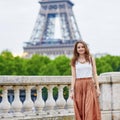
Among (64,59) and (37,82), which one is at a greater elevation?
(64,59)

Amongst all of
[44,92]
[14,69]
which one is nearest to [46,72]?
[14,69]

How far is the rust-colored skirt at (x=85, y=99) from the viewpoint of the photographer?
11820 millimetres

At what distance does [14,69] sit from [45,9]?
223ft

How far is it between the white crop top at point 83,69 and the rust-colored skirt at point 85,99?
0.28ft

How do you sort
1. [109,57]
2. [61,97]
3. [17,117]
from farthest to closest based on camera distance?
[109,57] < [61,97] < [17,117]

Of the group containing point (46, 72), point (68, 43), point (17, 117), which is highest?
point (68, 43)

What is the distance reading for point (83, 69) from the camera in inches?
466

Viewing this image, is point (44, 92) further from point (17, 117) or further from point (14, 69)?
point (14, 69)

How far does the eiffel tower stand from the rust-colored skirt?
125257 mm

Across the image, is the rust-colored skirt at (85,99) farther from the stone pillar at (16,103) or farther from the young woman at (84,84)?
the stone pillar at (16,103)

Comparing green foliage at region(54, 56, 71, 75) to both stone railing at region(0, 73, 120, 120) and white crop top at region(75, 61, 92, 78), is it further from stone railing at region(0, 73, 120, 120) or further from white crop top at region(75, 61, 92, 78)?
white crop top at region(75, 61, 92, 78)

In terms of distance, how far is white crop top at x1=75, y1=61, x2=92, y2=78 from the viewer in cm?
1181

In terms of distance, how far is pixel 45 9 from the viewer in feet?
470

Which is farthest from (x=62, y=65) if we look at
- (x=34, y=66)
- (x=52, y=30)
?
(x=52, y=30)
